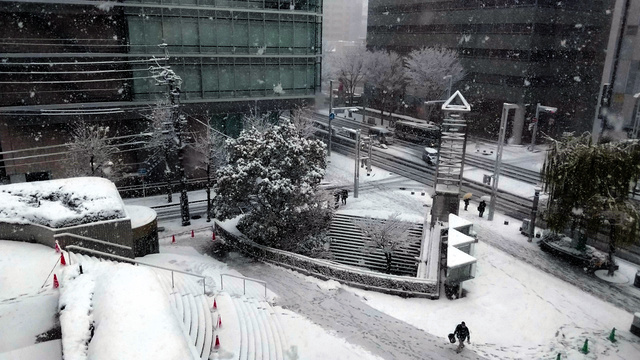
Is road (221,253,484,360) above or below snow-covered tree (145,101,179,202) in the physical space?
below

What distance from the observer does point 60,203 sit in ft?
55.3

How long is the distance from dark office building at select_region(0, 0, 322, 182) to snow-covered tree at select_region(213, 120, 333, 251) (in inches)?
357

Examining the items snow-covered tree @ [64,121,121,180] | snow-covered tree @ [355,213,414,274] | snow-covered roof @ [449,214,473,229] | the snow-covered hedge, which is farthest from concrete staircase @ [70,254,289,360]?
snow-covered tree @ [64,121,121,180]

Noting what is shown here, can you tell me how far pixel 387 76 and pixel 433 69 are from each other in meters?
8.87

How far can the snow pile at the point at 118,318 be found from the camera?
29.5 ft

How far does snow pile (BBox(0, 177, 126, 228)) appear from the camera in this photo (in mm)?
15867

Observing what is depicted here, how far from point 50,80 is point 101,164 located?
294 inches

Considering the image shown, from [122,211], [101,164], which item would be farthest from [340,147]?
[122,211]

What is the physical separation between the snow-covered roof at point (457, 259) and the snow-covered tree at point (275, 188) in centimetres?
713

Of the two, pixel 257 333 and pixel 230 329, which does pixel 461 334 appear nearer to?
pixel 257 333

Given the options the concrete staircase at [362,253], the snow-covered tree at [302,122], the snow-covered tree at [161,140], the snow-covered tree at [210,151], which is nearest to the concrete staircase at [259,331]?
the concrete staircase at [362,253]

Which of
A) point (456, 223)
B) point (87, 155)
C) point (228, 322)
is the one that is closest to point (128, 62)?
point (87, 155)

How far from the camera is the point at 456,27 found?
55.8 metres

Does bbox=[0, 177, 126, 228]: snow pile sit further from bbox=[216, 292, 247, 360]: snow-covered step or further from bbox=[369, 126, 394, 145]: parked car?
bbox=[369, 126, 394, 145]: parked car
